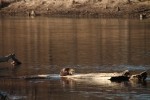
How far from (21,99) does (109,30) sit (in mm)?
39987

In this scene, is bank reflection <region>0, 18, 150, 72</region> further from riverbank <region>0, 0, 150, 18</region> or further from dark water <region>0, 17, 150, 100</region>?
riverbank <region>0, 0, 150, 18</region>

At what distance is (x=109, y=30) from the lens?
6494 cm

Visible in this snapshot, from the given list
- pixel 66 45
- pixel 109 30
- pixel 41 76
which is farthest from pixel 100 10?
pixel 41 76

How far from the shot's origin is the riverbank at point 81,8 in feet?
288

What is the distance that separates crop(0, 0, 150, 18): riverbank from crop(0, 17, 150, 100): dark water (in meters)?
10.3

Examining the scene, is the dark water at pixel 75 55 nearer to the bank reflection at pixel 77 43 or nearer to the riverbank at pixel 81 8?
Answer: the bank reflection at pixel 77 43

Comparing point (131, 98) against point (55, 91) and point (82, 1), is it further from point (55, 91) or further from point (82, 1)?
point (82, 1)

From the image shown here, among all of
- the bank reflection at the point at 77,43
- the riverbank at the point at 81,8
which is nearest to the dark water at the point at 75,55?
the bank reflection at the point at 77,43

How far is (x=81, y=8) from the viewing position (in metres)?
91.4

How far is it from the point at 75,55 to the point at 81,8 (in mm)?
49843

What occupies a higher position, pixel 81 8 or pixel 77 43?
pixel 81 8

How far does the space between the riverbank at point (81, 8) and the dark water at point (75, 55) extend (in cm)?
1031

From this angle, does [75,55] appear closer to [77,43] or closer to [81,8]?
[77,43]

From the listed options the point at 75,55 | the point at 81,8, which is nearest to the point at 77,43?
the point at 75,55
